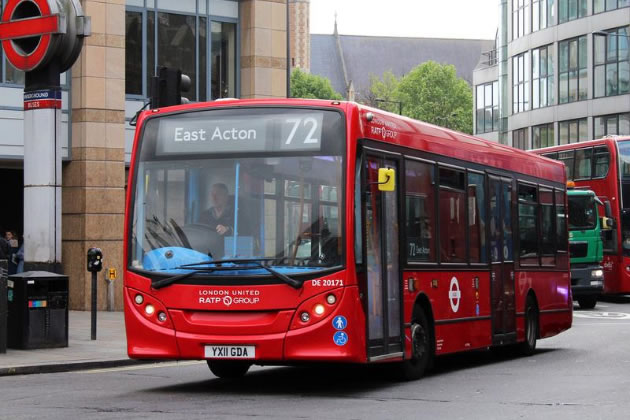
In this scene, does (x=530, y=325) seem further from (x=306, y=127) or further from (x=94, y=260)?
(x=306, y=127)

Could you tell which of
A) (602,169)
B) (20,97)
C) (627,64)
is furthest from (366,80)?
(20,97)

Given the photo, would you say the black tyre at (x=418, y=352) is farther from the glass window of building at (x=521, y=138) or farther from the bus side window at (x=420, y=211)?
the glass window of building at (x=521, y=138)

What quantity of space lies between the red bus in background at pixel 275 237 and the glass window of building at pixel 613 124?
46136 mm

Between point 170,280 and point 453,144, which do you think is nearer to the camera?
point 170,280

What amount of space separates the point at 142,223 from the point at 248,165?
A: 123 cm

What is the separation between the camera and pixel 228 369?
14289mm

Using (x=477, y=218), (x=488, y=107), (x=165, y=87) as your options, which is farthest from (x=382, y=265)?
(x=488, y=107)

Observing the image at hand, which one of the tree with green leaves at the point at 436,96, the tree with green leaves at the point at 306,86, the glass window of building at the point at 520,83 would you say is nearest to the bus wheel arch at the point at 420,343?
the glass window of building at the point at 520,83

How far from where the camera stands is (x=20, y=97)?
27.0 metres

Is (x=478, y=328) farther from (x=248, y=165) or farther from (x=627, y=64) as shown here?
(x=627, y=64)

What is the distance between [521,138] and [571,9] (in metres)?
8.83

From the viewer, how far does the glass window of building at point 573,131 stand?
201 feet

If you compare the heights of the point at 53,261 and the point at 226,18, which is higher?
the point at 226,18

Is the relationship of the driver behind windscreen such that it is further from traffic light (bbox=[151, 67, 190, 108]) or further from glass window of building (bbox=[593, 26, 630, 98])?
glass window of building (bbox=[593, 26, 630, 98])
